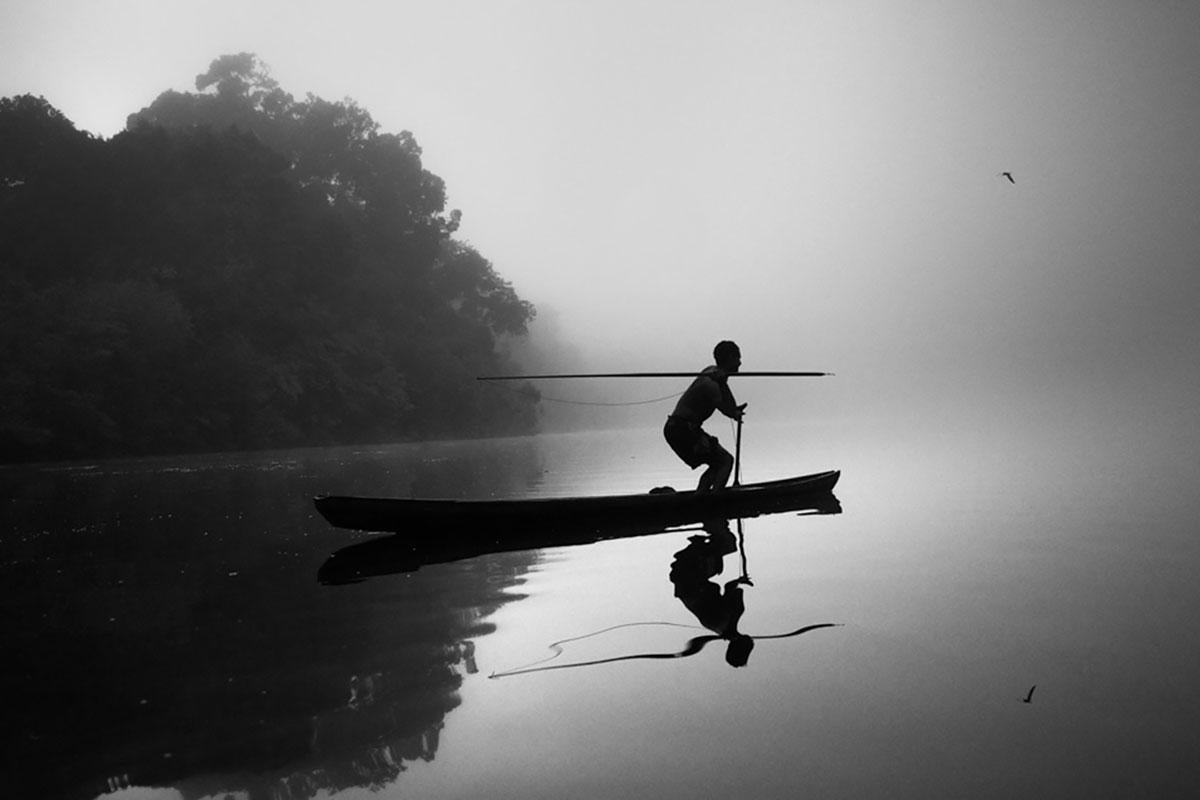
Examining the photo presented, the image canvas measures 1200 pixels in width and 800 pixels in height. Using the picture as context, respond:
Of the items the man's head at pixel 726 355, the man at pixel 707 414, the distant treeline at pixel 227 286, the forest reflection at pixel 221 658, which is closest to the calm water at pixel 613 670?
the forest reflection at pixel 221 658

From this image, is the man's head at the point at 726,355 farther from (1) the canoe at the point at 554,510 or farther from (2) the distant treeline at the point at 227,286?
(2) the distant treeline at the point at 227,286

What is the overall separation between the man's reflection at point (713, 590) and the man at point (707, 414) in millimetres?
1646

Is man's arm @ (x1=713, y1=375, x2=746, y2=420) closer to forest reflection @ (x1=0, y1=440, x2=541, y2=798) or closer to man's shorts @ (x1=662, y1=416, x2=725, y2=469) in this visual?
man's shorts @ (x1=662, y1=416, x2=725, y2=469)

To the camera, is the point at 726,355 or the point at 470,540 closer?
the point at 470,540

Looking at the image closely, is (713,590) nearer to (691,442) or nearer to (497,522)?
(497,522)

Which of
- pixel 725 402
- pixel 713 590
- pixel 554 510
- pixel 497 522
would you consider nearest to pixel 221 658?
pixel 713 590

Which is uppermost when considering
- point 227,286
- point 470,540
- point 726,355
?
point 227,286

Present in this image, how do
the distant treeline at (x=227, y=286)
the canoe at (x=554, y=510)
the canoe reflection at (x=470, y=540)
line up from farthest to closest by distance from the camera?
the distant treeline at (x=227, y=286), the canoe at (x=554, y=510), the canoe reflection at (x=470, y=540)

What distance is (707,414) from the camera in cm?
1262

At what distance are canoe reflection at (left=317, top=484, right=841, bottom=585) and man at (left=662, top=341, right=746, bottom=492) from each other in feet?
2.61

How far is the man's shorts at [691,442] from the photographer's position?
12.6 meters

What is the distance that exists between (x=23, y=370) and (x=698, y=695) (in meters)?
32.2

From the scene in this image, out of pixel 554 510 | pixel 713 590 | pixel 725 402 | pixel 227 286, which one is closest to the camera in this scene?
pixel 713 590

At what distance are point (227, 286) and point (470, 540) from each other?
33.5m
